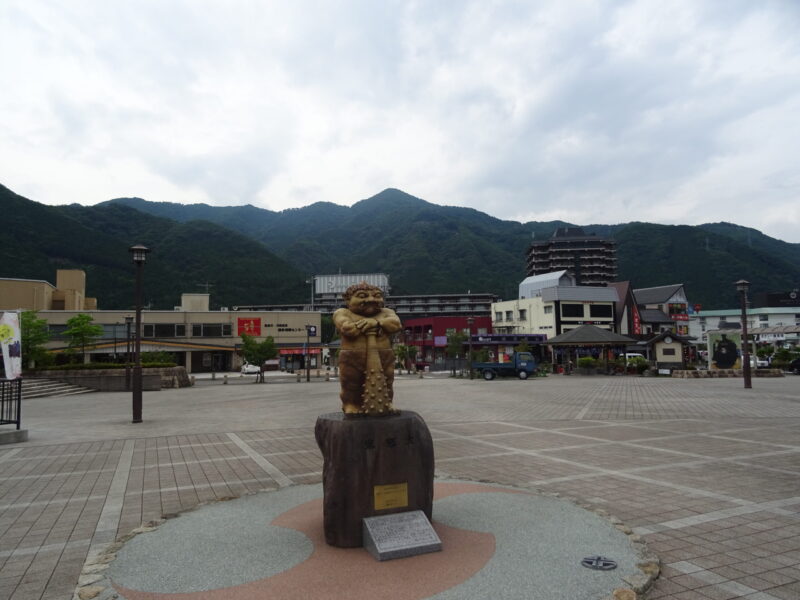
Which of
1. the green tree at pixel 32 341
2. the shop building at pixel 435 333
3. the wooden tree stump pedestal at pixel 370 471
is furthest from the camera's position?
the shop building at pixel 435 333

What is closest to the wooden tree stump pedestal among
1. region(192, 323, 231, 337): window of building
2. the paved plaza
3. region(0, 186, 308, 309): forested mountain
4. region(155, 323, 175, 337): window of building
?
the paved plaza

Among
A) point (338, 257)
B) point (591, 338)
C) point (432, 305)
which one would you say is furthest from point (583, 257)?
point (338, 257)

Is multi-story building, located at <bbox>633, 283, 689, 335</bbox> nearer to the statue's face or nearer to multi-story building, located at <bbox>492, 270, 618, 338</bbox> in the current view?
multi-story building, located at <bbox>492, 270, 618, 338</bbox>

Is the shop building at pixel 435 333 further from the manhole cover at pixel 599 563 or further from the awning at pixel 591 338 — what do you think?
the manhole cover at pixel 599 563

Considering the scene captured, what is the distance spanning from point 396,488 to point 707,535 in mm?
3551

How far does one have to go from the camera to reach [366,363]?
5891 mm

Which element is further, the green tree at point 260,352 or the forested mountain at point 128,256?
the forested mountain at point 128,256

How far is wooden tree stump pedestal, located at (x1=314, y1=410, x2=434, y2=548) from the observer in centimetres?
509

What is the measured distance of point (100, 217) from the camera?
386 feet

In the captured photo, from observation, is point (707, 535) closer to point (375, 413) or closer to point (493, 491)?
point (493, 491)

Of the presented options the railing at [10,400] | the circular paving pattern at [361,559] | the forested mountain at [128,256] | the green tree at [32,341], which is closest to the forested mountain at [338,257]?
the forested mountain at [128,256]

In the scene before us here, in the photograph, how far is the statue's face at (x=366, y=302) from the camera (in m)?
6.15

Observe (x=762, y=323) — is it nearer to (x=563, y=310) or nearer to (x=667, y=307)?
(x=667, y=307)

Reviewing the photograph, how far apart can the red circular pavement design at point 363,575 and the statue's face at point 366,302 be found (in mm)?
2632
